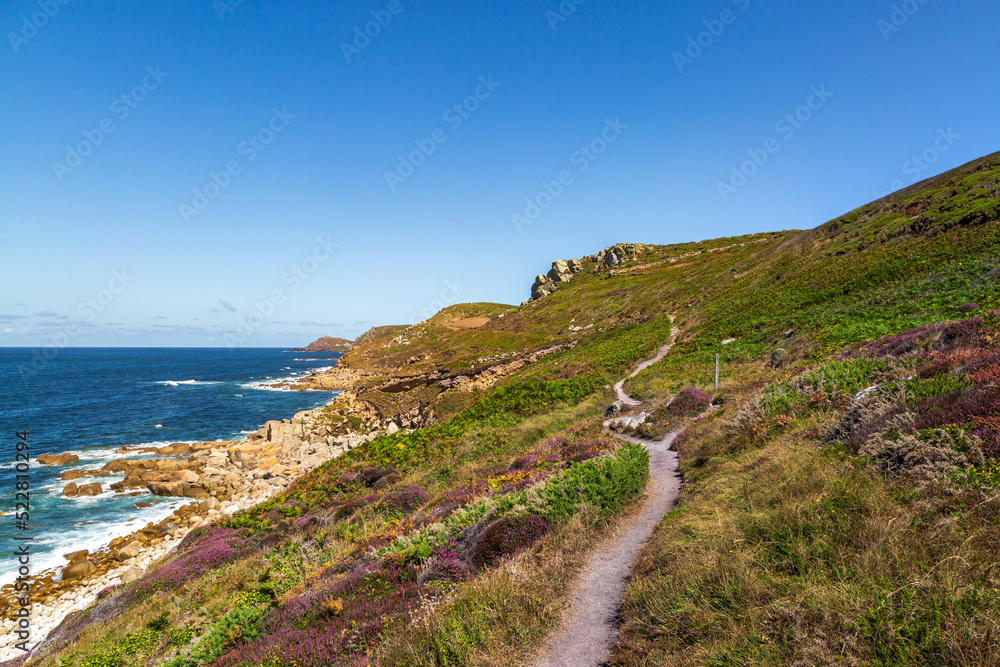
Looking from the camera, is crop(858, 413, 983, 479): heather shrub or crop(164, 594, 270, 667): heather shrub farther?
crop(164, 594, 270, 667): heather shrub

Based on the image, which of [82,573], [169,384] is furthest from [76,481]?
[169,384]

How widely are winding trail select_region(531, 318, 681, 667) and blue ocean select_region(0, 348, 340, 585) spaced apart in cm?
2929

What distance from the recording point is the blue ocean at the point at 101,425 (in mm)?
25141

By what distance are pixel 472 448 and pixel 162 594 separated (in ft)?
41.2

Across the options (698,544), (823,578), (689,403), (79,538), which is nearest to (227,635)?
(698,544)

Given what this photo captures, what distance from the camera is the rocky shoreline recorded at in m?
17.9

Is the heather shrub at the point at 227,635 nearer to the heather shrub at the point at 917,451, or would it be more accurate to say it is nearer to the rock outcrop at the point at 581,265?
the heather shrub at the point at 917,451

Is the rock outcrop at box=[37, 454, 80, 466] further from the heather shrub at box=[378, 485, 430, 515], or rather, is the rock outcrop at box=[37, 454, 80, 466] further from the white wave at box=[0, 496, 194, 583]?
the heather shrub at box=[378, 485, 430, 515]

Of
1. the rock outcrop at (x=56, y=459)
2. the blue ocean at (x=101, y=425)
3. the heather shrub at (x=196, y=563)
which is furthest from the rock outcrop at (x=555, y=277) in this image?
the heather shrub at (x=196, y=563)

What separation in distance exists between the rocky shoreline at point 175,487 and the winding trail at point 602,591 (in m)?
21.0

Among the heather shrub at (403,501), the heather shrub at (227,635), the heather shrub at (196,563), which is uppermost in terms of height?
the heather shrub at (227,635)

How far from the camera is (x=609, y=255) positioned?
142875 mm

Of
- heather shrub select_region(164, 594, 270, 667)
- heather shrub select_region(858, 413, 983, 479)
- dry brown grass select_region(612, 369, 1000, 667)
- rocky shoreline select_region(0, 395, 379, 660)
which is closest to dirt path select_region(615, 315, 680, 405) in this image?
heather shrub select_region(858, 413, 983, 479)

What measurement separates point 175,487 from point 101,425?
35.8 m
